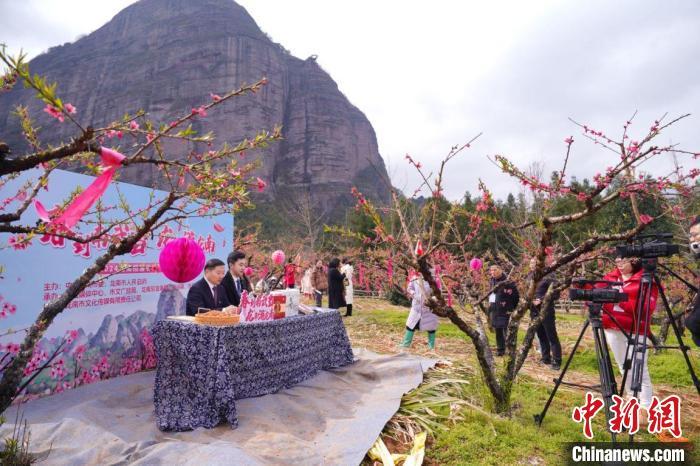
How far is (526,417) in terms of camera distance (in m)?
3.62

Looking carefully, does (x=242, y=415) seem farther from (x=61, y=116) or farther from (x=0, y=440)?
(x=61, y=116)

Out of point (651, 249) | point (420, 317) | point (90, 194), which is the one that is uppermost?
point (90, 194)

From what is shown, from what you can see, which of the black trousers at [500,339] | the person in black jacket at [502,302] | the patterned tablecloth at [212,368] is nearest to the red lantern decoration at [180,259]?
the patterned tablecloth at [212,368]

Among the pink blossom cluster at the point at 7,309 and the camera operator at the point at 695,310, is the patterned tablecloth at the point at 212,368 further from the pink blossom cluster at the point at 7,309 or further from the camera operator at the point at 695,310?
the camera operator at the point at 695,310

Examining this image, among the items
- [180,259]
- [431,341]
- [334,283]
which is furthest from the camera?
[334,283]

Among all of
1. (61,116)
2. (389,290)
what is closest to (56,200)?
(61,116)

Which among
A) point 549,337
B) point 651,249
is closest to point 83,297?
point 651,249

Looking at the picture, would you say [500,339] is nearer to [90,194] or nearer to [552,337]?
[552,337]

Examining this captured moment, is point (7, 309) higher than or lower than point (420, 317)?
higher

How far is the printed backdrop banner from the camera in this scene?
12.2 feet

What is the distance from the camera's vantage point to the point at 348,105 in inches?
2913

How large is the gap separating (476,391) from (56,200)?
4.84 metres

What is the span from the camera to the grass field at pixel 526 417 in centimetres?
300

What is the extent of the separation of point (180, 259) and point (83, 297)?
5.00 ft
